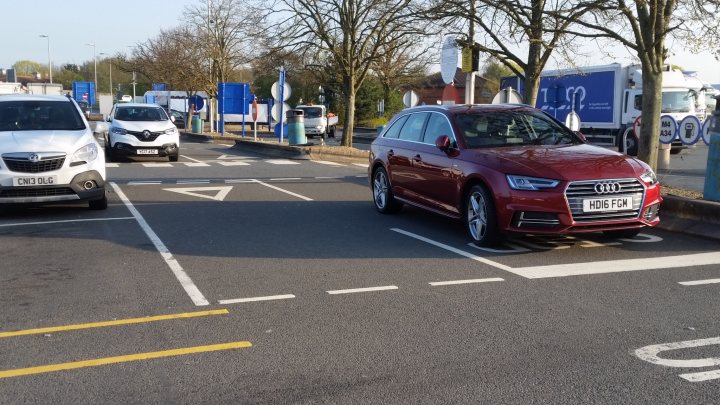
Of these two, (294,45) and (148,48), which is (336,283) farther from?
(148,48)

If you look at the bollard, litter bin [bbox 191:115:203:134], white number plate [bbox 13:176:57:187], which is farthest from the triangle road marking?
litter bin [bbox 191:115:203:134]

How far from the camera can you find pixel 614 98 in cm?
2948

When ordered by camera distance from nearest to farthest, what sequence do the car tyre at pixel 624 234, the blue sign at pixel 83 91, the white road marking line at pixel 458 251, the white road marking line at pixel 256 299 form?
the white road marking line at pixel 256 299
the white road marking line at pixel 458 251
the car tyre at pixel 624 234
the blue sign at pixel 83 91

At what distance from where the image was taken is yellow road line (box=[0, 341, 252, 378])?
4.44 meters

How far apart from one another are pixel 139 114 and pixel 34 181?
11.8 m

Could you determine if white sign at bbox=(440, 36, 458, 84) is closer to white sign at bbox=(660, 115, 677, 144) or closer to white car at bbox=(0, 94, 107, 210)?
white sign at bbox=(660, 115, 677, 144)

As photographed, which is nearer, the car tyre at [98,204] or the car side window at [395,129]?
the car side window at [395,129]

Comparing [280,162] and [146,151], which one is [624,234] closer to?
[280,162]

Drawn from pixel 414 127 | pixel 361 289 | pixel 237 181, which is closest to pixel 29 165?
pixel 414 127

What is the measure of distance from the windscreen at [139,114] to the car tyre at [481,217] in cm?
1509

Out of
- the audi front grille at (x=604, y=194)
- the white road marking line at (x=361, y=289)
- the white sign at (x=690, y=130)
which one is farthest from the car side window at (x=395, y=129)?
the white sign at (x=690, y=130)

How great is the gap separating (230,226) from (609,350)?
6168 millimetres

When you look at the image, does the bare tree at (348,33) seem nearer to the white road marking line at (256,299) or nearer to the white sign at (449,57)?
the white sign at (449,57)

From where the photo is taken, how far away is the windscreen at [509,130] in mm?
8938
